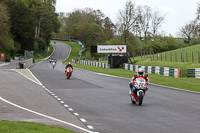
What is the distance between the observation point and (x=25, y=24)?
313ft

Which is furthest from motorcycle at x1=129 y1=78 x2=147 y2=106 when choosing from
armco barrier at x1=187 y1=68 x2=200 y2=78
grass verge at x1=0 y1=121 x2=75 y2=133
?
armco barrier at x1=187 y1=68 x2=200 y2=78

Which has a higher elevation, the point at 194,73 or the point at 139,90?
the point at 139,90

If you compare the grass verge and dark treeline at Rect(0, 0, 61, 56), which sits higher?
dark treeline at Rect(0, 0, 61, 56)

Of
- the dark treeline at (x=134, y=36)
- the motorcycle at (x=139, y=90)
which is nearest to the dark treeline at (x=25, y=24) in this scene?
the dark treeline at (x=134, y=36)

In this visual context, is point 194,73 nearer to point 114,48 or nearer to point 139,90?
point 139,90

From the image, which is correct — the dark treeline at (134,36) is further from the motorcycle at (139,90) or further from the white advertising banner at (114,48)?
the motorcycle at (139,90)

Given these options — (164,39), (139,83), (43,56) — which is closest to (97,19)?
(43,56)

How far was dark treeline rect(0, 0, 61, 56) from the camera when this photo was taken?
73544 millimetres

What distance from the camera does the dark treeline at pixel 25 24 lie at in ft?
241

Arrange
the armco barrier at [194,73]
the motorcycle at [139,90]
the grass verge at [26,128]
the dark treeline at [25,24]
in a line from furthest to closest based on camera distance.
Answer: the dark treeline at [25,24] < the armco barrier at [194,73] < the motorcycle at [139,90] < the grass verge at [26,128]

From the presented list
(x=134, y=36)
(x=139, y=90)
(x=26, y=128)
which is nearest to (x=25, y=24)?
(x=134, y=36)

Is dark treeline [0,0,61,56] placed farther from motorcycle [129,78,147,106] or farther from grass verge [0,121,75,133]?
grass verge [0,121,75,133]

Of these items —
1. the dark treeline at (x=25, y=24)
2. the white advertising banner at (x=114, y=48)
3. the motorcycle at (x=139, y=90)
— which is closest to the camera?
the motorcycle at (x=139, y=90)

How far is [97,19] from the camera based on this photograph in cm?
15550
